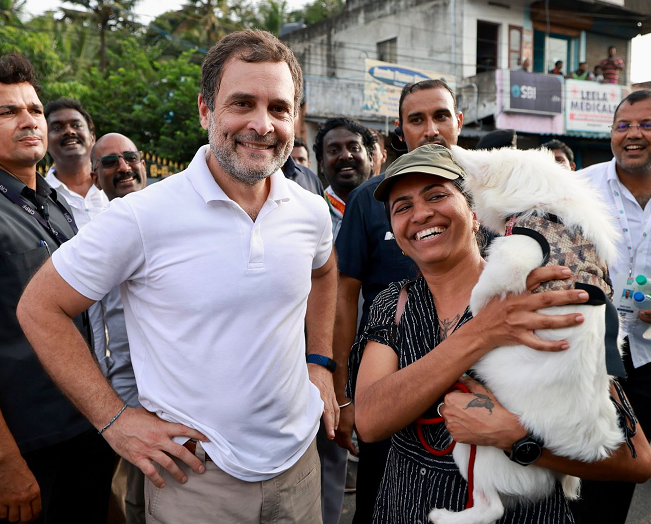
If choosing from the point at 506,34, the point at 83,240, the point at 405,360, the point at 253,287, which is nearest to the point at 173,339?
the point at 253,287

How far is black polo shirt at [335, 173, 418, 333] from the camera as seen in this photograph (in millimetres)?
2885

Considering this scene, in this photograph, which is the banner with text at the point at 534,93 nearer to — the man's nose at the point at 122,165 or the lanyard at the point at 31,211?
the man's nose at the point at 122,165

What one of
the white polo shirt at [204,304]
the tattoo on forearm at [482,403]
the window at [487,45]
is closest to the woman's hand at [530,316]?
the tattoo on forearm at [482,403]

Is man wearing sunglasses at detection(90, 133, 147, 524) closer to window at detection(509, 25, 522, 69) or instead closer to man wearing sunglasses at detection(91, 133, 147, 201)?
man wearing sunglasses at detection(91, 133, 147, 201)

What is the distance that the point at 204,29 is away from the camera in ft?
80.5

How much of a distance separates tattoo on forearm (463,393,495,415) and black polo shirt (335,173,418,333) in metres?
1.29

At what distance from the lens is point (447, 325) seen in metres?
1.82

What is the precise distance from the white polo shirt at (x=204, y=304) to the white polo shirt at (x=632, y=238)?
2182 millimetres

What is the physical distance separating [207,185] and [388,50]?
20.0 metres

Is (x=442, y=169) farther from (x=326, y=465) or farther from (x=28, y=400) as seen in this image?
(x=326, y=465)

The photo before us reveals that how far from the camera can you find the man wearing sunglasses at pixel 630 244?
3.02 metres

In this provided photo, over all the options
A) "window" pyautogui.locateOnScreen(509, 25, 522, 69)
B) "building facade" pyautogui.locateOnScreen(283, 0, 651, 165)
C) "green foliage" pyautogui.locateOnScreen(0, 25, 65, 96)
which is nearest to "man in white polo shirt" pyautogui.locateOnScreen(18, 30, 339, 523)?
"building facade" pyautogui.locateOnScreen(283, 0, 651, 165)

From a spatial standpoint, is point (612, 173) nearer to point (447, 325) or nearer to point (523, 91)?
point (447, 325)

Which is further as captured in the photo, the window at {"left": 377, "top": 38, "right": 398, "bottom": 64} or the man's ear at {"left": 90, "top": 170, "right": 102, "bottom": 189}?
the window at {"left": 377, "top": 38, "right": 398, "bottom": 64}
